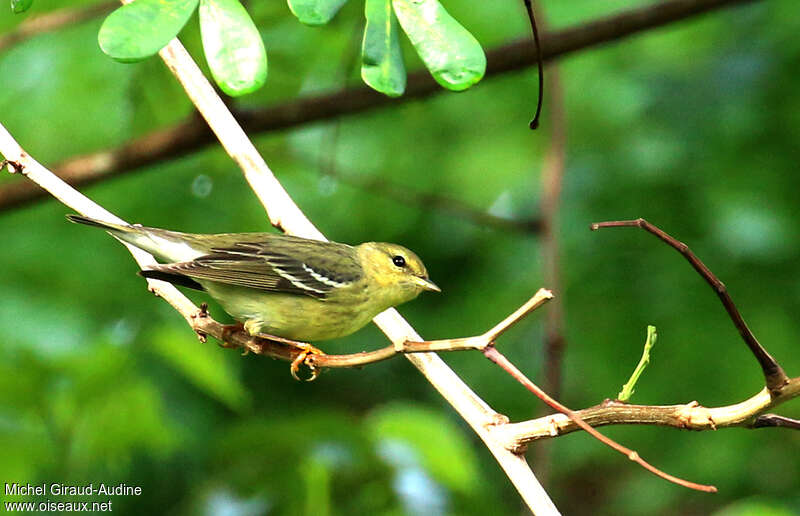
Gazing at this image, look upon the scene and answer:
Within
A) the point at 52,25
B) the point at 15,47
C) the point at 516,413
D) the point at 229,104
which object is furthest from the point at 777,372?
the point at 15,47

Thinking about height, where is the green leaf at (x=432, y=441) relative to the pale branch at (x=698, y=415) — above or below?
below

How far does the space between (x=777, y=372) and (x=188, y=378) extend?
3264 mm

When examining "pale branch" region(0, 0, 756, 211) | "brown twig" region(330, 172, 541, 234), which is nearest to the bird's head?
"pale branch" region(0, 0, 756, 211)

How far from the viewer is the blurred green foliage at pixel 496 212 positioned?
18.6 feet

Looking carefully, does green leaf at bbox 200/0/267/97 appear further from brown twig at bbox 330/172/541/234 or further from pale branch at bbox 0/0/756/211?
brown twig at bbox 330/172/541/234

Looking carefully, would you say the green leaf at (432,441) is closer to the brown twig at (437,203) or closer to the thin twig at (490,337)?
the brown twig at (437,203)

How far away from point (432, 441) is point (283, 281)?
110 centimetres

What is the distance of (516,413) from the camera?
6438 mm

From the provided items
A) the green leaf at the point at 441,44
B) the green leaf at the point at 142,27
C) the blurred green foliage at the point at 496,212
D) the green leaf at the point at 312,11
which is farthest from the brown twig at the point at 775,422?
the blurred green foliage at the point at 496,212

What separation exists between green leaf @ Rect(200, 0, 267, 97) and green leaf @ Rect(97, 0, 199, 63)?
0.06m

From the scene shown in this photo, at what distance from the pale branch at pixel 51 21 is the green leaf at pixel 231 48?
11.5 feet

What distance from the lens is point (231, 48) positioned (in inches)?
100

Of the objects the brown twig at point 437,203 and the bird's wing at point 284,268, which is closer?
the bird's wing at point 284,268

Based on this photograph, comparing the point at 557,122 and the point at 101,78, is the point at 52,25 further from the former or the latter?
the point at 557,122
